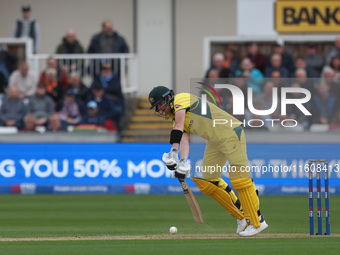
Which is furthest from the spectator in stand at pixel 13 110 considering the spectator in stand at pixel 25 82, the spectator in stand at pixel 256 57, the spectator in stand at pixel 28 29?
the spectator in stand at pixel 256 57

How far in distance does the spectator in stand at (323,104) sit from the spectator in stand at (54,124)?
20.6ft

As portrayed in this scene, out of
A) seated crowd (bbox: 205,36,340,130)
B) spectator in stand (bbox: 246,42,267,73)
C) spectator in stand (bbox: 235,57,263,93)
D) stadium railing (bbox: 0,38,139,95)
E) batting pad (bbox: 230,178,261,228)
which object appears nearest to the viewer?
batting pad (bbox: 230,178,261,228)

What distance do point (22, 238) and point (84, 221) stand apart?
2389 mm

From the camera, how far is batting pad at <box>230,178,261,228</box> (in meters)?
11.4

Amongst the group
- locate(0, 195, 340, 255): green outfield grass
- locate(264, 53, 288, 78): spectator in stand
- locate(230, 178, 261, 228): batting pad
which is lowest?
locate(0, 195, 340, 255): green outfield grass

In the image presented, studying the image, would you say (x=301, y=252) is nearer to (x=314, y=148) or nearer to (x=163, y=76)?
(x=314, y=148)

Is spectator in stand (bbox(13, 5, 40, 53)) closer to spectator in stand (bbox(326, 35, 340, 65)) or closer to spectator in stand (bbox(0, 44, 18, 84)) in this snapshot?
spectator in stand (bbox(0, 44, 18, 84))

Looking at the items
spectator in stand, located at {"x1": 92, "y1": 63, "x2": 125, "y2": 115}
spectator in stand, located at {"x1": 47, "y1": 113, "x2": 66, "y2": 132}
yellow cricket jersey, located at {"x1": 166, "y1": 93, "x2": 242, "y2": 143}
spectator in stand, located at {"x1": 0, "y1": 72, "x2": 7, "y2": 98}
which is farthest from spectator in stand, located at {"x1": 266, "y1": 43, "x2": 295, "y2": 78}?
yellow cricket jersey, located at {"x1": 166, "y1": 93, "x2": 242, "y2": 143}

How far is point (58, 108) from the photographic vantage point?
2125 centimetres

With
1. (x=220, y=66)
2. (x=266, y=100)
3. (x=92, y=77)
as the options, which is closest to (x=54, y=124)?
(x=92, y=77)

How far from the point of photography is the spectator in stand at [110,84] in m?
21.2

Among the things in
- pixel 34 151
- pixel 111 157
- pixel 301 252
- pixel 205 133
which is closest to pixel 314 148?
pixel 111 157

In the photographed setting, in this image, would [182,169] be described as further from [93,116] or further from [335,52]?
[335,52]

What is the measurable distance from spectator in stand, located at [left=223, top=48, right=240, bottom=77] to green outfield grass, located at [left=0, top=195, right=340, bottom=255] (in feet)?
11.7
